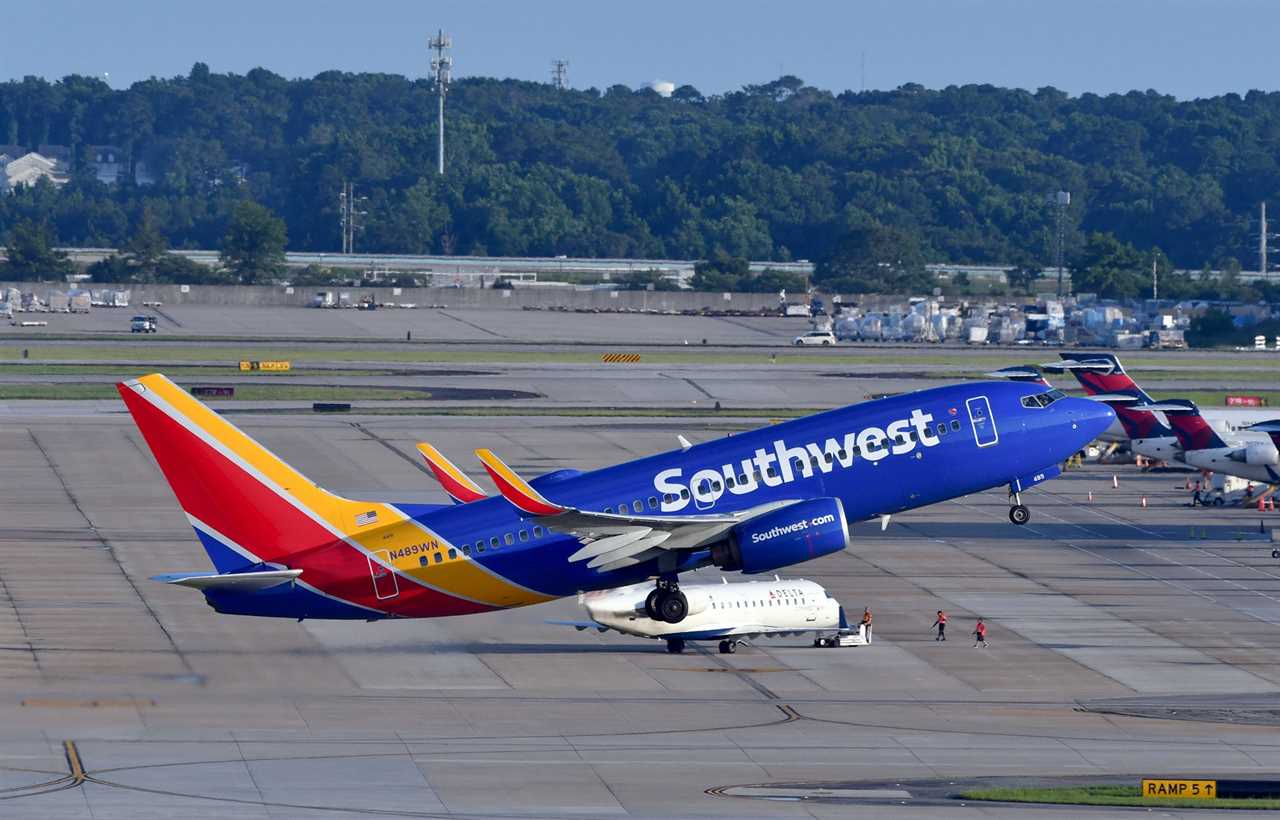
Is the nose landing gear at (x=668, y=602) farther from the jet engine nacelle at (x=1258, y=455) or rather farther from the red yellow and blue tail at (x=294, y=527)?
the jet engine nacelle at (x=1258, y=455)

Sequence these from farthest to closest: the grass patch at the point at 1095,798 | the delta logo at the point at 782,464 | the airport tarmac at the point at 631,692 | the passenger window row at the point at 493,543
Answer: the delta logo at the point at 782,464 → the passenger window row at the point at 493,543 → the airport tarmac at the point at 631,692 → the grass patch at the point at 1095,798

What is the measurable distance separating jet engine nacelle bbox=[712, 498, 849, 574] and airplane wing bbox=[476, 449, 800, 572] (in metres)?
0.58

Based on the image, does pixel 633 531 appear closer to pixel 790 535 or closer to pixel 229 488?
pixel 790 535

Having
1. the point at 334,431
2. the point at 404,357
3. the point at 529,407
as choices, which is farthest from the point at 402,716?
the point at 404,357

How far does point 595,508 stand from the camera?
57.7 m

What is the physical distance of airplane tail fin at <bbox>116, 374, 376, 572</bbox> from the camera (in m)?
53.7

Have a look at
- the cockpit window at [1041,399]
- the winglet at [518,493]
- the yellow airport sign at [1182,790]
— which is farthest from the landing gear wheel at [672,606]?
the yellow airport sign at [1182,790]

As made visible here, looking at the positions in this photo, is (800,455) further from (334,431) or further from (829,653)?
(334,431)

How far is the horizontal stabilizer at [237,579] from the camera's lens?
53750 mm

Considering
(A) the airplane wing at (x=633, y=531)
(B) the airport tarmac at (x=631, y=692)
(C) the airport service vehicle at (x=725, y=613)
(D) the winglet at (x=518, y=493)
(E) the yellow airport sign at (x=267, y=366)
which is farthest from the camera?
(E) the yellow airport sign at (x=267, y=366)

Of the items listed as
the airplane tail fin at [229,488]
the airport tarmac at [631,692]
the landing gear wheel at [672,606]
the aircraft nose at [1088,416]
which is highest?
the aircraft nose at [1088,416]

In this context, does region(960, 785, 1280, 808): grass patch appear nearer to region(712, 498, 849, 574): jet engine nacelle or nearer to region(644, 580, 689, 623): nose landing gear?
region(712, 498, 849, 574): jet engine nacelle

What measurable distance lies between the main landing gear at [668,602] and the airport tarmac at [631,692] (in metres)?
1.99

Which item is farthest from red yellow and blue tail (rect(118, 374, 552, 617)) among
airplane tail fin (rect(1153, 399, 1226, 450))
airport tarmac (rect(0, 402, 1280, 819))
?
airplane tail fin (rect(1153, 399, 1226, 450))
